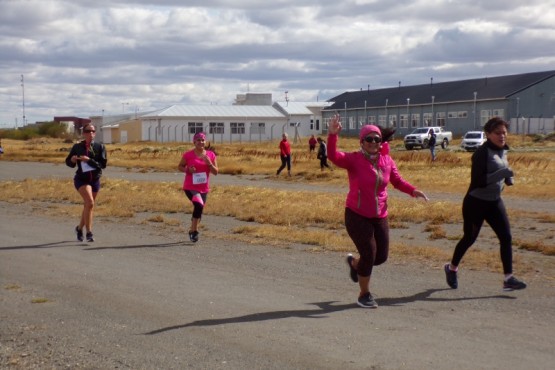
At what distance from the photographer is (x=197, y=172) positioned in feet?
41.1

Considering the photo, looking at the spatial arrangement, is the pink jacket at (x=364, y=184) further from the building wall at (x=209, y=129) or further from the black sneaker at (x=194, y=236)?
the building wall at (x=209, y=129)

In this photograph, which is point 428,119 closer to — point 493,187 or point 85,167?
point 85,167

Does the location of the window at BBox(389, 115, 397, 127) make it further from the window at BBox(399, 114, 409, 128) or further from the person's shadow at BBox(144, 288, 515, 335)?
the person's shadow at BBox(144, 288, 515, 335)

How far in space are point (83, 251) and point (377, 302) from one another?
525 cm

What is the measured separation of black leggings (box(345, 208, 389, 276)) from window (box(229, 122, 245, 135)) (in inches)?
3384

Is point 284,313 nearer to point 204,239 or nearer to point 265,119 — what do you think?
point 204,239

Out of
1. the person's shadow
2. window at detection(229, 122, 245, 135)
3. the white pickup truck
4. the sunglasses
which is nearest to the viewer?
the person's shadow

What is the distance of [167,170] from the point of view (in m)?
37.8

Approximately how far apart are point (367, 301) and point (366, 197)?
3.26 ft

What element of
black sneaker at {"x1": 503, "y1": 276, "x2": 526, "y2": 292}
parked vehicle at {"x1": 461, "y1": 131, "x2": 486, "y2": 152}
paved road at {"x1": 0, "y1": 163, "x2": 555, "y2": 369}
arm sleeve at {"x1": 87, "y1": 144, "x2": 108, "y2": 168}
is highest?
arm sleeve at {"x1": 87, "y1": 144, "x2": 108, "y2": 168}

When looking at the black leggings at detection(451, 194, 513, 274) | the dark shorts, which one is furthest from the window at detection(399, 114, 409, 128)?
the black leggings at detection(451, 194, 513, 274)

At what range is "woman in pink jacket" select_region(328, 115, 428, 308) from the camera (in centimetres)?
736

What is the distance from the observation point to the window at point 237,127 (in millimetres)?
93188

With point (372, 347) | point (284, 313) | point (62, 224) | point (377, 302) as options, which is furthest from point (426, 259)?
point (62, 224)
